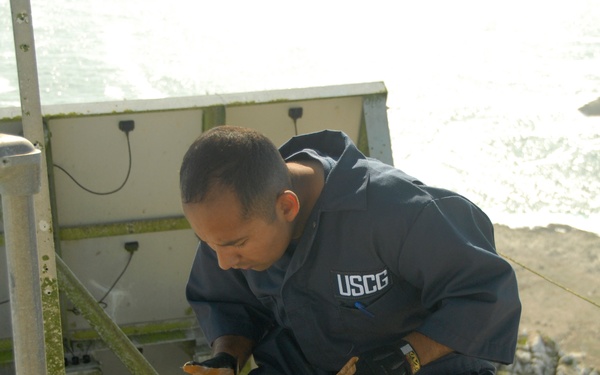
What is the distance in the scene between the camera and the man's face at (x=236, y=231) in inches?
87.7

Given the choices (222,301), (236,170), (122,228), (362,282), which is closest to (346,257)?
(362,282)

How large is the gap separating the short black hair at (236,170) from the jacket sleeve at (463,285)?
371 mm

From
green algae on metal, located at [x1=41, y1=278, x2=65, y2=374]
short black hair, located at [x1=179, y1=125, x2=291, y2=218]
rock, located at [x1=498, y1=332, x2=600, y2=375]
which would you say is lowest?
rock, located at [x1=498, y1=332, x2=600, y2=375]

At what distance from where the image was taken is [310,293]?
2.53 m

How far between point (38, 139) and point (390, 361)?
1.14 metres

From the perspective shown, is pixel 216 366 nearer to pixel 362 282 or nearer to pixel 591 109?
pixel 362 282

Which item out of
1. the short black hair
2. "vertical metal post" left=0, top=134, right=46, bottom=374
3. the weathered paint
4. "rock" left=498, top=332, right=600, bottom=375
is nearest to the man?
the short black hair

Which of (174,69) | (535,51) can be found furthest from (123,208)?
(535,51)

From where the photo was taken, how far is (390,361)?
2264 millimetres

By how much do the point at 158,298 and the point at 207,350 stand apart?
0.42 metres

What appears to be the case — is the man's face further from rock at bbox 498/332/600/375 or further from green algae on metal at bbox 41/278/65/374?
rock at bbox 498/332/600/375

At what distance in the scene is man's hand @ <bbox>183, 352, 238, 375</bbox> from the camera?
8.18 feet

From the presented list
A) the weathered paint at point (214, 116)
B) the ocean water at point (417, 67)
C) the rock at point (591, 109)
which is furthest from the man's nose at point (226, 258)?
the rock at point (591, 109)

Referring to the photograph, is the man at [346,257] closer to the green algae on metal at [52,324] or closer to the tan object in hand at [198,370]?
the tan object in hand at [198,370]
